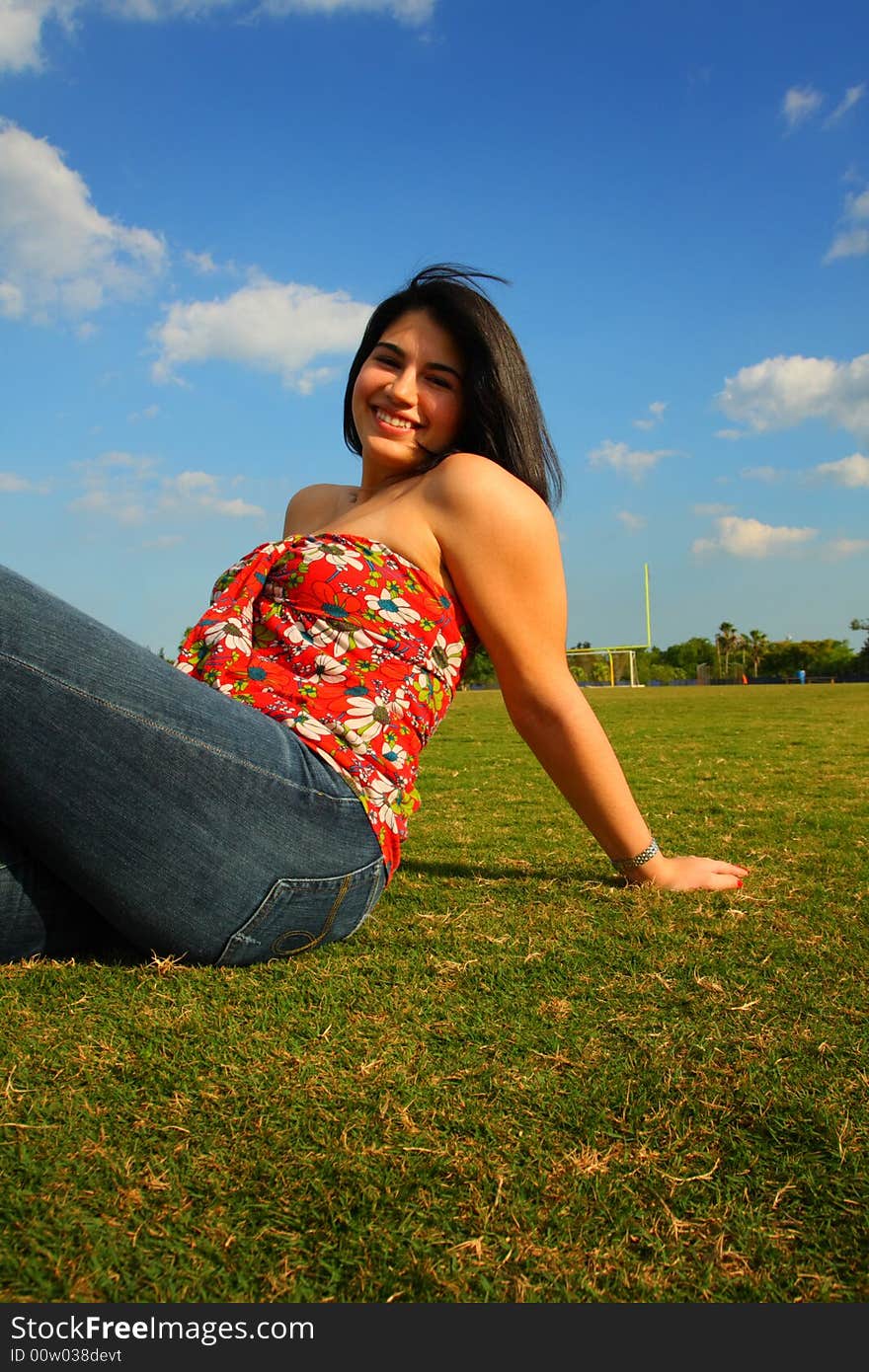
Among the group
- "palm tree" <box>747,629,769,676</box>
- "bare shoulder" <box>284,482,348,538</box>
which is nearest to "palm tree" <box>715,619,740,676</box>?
"palm tree" <box>747,629,769,676</box>

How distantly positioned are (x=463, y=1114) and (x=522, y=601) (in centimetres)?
132

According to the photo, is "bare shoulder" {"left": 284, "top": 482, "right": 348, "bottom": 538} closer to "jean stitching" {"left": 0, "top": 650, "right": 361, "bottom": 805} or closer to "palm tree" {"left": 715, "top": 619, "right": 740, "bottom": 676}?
"jean stitching" {"left": 0, "top": 650, "right": 361, "bottom": 805}

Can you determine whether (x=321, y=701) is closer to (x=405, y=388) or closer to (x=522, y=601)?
(x=522, y=601)

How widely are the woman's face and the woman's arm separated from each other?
39cm

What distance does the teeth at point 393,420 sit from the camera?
9.17 ft

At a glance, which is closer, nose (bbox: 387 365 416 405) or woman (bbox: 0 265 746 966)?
woman (bbox: 0 265 746 966)

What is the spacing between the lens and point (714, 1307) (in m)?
1.07

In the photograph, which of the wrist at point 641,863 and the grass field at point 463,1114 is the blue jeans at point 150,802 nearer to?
the grass field at point 463,1114

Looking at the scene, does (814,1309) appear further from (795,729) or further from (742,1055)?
(795,729)

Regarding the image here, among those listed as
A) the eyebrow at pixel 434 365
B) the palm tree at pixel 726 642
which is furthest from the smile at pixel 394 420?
the palm tree at pixel 726 642

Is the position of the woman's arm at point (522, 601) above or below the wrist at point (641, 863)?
above

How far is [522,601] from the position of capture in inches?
95.2

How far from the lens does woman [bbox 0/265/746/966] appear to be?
5.82ft

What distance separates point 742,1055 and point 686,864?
1183 mm
